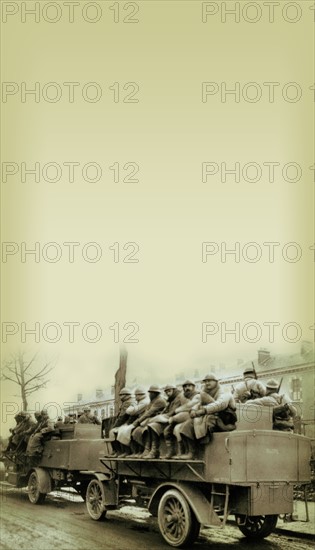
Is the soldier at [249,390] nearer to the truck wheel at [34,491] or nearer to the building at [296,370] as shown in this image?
the building at [296,370]

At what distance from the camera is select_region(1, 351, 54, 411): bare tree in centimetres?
791

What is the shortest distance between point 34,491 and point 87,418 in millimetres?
2034

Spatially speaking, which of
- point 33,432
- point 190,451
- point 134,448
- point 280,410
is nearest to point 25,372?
point 134,448

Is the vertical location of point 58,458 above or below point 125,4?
below

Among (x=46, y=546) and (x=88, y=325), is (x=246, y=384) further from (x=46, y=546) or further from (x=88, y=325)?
(x=46, y=546)

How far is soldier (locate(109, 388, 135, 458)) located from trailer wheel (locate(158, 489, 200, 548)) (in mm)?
1477

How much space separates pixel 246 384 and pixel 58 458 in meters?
5.09

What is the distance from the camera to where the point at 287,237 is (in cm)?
591

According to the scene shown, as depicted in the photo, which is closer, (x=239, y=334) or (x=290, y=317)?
(x=290, y=317)

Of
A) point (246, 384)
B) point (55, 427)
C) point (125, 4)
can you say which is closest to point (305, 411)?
point (55, 427)

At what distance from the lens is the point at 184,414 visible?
7.65 metres

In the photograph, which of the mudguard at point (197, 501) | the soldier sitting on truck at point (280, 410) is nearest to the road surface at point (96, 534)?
the mudguard at point (197, 501)

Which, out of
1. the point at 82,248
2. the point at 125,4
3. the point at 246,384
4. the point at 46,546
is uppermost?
the point at 125,4

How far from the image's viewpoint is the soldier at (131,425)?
8602 millimetres
